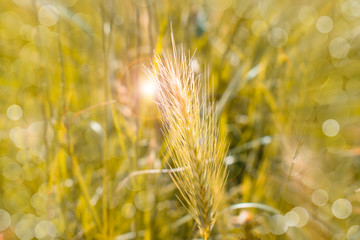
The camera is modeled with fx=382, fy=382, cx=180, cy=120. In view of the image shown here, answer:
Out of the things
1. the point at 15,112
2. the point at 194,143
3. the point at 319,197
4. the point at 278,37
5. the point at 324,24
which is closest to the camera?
the point at 194,143

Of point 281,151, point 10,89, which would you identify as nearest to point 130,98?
point 281,151

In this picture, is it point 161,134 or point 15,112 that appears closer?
point 161,134

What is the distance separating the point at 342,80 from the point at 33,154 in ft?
4.63

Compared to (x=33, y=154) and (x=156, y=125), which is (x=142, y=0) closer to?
(x=156, y=125)

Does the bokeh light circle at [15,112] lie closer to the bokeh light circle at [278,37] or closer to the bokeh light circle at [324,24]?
the bokeh light circle at [278,37]

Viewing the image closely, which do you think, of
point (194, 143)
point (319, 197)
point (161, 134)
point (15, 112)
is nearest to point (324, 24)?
point (319, 197)

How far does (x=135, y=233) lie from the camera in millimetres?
972

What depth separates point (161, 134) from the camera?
1.30m

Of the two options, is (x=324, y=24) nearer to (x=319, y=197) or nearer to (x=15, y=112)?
(x=319, y=197)

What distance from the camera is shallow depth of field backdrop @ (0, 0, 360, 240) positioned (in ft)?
3.34

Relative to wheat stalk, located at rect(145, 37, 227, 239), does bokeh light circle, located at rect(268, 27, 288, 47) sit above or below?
above

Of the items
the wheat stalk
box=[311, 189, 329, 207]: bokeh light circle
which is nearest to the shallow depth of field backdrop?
box=[311, 189, 329, 207]: bokeh light circle

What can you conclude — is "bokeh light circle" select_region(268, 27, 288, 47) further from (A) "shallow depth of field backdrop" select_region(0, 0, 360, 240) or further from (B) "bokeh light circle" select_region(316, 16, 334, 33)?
(B) "bokeh light circle" select_region(316, 16, 334, 33)

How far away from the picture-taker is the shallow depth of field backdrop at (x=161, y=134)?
102 centimetres
